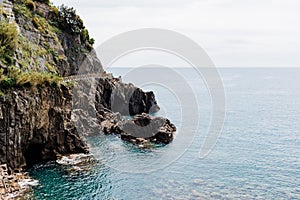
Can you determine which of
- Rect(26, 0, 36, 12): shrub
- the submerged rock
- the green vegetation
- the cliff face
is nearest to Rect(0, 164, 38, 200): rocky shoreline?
the cliff face

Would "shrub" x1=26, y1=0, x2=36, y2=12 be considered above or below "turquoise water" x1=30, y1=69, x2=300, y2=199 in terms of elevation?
above

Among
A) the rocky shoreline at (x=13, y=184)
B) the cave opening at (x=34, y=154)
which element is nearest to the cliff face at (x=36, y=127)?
the cave opening at (x=34, y=154)

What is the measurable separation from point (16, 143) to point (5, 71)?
31.9 ft

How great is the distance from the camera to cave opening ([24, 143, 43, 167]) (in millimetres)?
47906

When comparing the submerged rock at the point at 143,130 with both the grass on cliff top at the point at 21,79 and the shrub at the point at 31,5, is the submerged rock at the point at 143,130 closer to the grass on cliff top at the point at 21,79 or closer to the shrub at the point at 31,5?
the grass on cliff top at the point at 21,79

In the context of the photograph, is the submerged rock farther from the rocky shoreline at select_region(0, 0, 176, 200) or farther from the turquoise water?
the turquoise water

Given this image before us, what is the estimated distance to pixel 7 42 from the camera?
45344 millimetres

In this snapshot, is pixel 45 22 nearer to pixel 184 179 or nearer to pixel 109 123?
pixel 109 123

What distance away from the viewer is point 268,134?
74688 mm

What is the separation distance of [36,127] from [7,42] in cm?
1271

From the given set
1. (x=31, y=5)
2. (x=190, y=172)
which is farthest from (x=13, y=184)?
(x=31, y=5)

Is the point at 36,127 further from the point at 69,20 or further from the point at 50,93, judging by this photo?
the point at 69,20

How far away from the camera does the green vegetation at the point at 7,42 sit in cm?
4406

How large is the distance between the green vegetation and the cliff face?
5.23 metres
